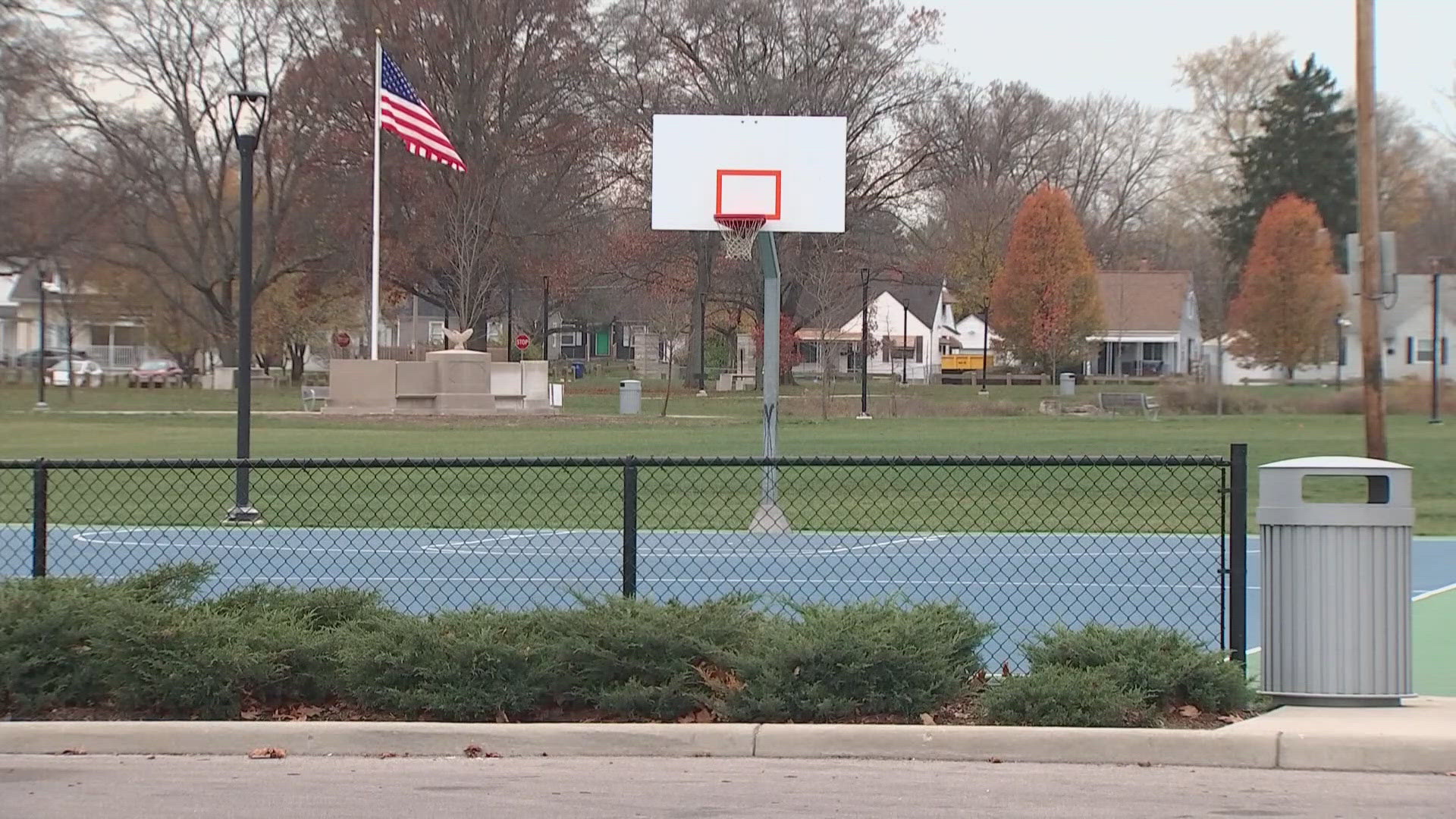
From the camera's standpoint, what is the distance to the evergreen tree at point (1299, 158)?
7556cm

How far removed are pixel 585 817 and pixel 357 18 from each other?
5448cm

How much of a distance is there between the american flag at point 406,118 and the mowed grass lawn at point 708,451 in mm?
6867

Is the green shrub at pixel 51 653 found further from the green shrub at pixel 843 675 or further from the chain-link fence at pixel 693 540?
the green shrub at pixel 843 675

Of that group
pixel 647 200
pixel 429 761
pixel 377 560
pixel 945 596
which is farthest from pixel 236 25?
pixel 429 761

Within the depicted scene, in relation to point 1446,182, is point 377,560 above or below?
below

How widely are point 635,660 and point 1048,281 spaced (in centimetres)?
5993

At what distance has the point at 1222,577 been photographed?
332 inches

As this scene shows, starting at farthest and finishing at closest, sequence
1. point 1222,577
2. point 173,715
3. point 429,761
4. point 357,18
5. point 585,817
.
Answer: point 357,18, point 1222,577, point 173,715, point 429,761, point 585,817

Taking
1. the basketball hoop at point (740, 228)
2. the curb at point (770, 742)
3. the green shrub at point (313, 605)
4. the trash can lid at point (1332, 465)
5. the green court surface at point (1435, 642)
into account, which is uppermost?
the basketball hoop at point (740, 228)

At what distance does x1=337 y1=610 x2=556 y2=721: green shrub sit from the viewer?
304 inches

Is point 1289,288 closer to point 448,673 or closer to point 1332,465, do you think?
point 1332,465

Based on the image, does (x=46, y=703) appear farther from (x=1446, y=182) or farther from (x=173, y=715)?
(x=1446, y=182)

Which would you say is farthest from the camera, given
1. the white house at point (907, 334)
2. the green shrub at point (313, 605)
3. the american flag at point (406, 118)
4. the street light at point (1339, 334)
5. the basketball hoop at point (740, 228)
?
the white house at point (907, 334)

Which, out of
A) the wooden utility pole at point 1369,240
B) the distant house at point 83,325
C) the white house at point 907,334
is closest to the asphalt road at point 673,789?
the wooden utility pole at point 1369,240
